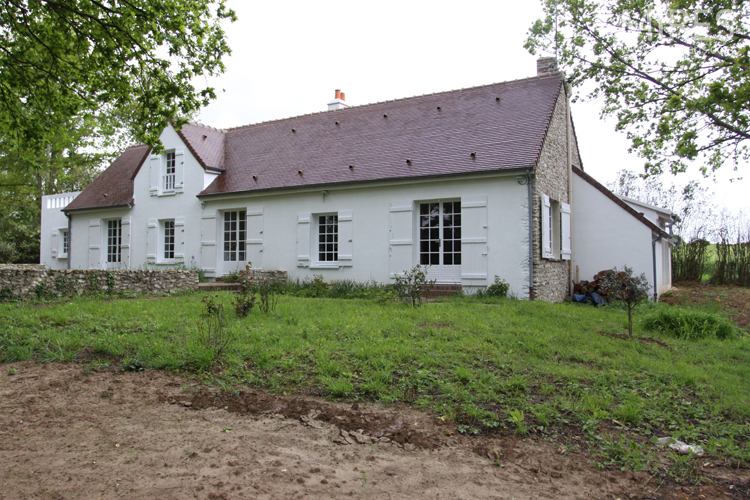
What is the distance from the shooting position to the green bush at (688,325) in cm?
734

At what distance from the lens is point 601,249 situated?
1326 cm

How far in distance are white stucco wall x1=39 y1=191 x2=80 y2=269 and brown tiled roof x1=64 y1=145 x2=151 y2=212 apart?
1408 millimetres

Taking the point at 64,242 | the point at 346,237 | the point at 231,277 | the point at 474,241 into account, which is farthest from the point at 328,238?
the point at 64,242

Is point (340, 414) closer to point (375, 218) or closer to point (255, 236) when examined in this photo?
point (375, 218)

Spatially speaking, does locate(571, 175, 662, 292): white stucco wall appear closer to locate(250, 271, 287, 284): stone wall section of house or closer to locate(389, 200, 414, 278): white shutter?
locate(389, 200, 414, 278): white shutter

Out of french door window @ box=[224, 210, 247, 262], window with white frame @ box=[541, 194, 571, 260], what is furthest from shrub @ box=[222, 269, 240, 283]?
window with white frame @ box=[541, 194, 571, 260]

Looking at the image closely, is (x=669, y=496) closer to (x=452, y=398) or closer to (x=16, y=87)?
(x=452, y=398)

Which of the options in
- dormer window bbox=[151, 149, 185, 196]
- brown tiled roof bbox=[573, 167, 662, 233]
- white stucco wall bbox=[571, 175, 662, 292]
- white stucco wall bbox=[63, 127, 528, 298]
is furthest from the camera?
dormer window bbox=[151, 149, 185, 196]

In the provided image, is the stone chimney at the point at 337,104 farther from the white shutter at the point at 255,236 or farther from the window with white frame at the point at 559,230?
the window with white frame at the point at 559,230

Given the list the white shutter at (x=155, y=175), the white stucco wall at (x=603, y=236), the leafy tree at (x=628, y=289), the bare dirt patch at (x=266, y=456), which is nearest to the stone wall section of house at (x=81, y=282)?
the white shutter at (x=155, y=175)

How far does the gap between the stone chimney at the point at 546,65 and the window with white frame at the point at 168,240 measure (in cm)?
1302

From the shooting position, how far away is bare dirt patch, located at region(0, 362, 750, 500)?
287 centimetres

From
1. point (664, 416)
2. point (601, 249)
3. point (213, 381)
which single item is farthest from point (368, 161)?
point (664, 416)

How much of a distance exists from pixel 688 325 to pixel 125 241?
17111 mm
